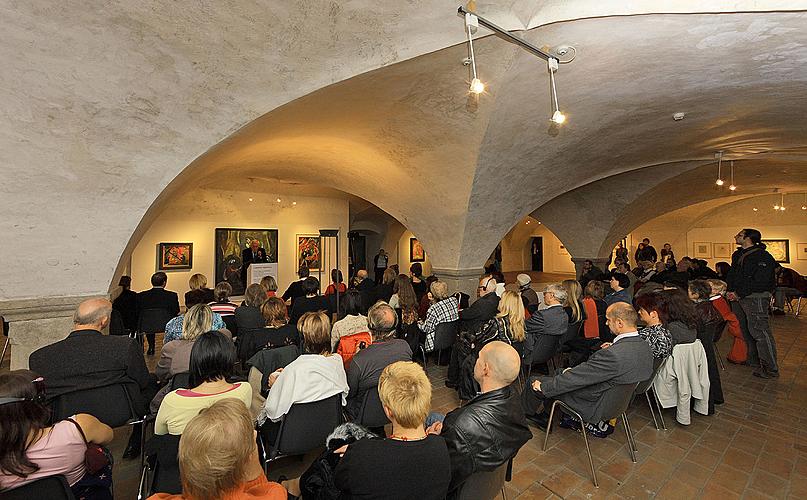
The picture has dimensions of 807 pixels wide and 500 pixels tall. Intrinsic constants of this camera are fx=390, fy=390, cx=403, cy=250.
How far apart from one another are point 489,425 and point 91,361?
2.38m

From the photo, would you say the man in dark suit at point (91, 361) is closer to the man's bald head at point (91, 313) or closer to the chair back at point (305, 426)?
the man's bald head at point (91, 313)

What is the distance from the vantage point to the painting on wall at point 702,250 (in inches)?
642

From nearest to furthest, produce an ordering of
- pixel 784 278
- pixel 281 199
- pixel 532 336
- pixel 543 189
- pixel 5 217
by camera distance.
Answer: pixel 5 217, pixel 532 336, pixel 543 189, pixel 784 278, pixel 281 199

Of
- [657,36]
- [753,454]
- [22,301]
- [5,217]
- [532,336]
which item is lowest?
[753,454]

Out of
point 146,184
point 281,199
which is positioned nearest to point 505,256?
point 281,199

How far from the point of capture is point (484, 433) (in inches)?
70.6

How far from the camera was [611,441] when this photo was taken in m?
3.37

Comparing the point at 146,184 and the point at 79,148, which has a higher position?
the point at 79,148

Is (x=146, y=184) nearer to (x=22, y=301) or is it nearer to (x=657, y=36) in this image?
(x=22, y=301)

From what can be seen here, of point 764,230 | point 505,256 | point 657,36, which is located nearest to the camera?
point 657,36

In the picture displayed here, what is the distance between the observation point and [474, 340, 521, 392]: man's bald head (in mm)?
1951

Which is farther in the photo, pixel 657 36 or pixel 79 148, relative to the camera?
pixel 657 36

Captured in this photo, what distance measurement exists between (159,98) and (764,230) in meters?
19.8

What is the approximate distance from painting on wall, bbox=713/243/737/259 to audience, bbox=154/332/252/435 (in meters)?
19.4
